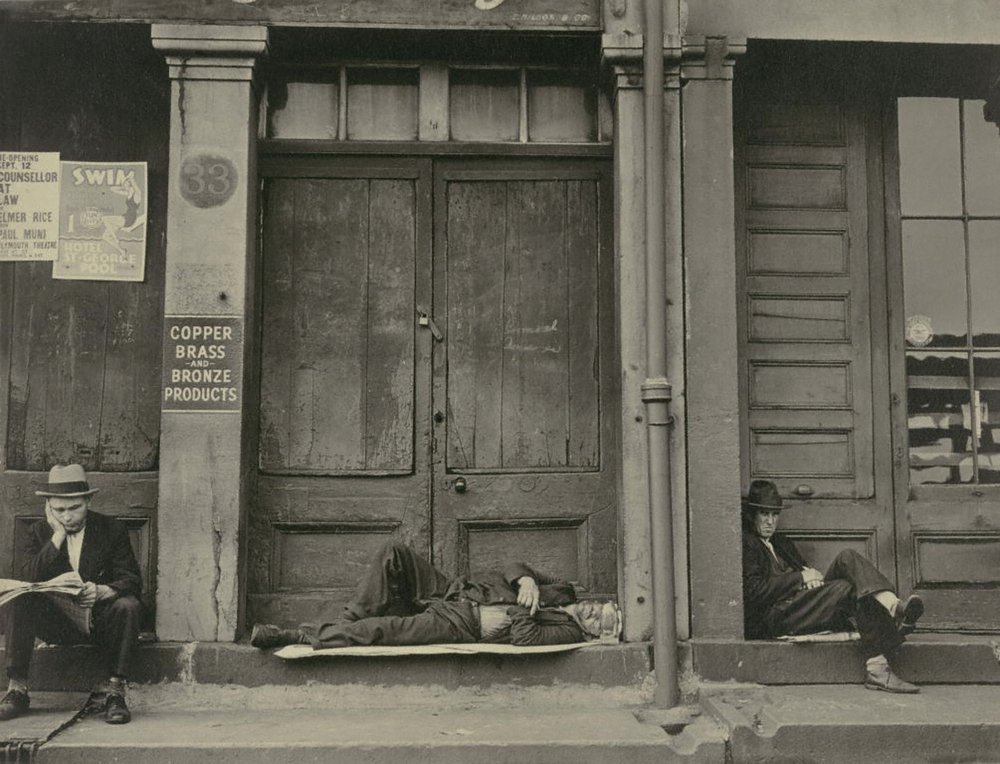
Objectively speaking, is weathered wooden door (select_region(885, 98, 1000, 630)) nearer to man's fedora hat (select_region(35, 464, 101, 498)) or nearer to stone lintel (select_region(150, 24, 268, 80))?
stone lintel (select_region(150, 24, 268, 80))

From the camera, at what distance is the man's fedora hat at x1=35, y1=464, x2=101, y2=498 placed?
5.36 meters

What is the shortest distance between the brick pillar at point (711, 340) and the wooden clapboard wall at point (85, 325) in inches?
130

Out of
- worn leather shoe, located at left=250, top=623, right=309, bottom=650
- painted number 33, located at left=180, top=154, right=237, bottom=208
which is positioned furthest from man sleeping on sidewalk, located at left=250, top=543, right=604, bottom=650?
painted number 33, located at left=180, top=154, right=237, bottom=208

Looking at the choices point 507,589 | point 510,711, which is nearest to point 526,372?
point 507,589

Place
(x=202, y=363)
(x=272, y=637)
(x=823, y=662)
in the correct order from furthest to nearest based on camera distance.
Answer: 1. (x=202, y=363)
2. (x=823, y=662)
3. (x=272, y=637)

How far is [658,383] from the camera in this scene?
5.55 metres

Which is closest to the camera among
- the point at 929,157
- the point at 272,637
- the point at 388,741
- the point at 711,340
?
the point at 388,741

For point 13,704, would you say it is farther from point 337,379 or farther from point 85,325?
point 337,379

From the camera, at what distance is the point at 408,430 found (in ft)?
20.1

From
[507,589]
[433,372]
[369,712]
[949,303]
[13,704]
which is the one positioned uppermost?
[949,303]

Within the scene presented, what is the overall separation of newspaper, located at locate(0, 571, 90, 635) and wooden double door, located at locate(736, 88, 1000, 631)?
13.0 ft

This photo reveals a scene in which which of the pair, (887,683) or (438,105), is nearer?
(887,683)

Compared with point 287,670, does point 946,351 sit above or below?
above

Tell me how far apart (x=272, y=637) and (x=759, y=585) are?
2805 mm
